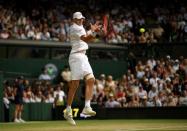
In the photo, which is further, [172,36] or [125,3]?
[125,3]

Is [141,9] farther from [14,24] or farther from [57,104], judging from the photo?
[57,104]

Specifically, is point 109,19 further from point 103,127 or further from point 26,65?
point 103,127

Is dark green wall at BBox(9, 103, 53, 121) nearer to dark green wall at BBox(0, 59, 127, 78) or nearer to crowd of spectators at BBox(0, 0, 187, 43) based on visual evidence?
dark green wall at BBox(0, 59, 127, 78)

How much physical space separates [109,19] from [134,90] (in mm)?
7210

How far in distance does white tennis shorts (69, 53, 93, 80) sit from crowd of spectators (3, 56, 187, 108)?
8957 millimetres

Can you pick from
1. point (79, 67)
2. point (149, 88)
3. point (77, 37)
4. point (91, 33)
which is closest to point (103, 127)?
point (79, 67)

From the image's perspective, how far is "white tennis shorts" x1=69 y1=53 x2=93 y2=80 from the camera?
14336 mm

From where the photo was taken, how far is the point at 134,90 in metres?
25.1

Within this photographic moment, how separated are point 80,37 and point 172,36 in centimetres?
1596

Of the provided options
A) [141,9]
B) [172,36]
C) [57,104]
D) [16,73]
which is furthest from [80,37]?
[141,9]

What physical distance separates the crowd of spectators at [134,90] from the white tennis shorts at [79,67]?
8.96 meters

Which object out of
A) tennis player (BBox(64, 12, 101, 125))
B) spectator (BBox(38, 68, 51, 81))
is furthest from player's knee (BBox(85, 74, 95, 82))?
spectator (BBox(38, 68, 51, 81))

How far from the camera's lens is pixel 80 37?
14.3m

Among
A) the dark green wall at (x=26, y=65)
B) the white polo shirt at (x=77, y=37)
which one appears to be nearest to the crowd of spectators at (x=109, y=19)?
the dark green wall at (x=26, y=65)
